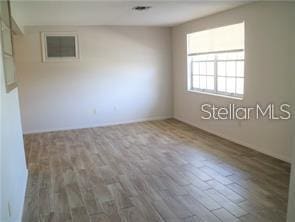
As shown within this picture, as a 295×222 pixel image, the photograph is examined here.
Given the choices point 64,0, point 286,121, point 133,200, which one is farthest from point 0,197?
point 286,121

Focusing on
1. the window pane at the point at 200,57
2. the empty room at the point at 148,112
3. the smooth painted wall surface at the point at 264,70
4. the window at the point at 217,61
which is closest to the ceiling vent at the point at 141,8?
the empty room at the point at 148,112

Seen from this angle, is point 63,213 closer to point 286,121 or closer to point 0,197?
point 0,197

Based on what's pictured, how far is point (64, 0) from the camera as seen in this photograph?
3.53 meters

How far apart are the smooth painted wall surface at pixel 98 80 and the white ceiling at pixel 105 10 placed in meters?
0.84

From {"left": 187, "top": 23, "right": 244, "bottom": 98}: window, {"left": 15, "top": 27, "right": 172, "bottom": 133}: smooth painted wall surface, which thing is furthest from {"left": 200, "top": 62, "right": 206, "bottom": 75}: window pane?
{"left": 15, "top": 27, "right": 172, "bottom": 133}: smooth painted wall surface

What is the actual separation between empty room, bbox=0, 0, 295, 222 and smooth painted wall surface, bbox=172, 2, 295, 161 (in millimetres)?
17

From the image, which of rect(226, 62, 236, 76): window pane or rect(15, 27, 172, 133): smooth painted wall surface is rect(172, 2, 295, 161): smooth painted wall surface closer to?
rect(226, 62, 236, 76): window pane

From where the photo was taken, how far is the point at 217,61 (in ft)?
17.2

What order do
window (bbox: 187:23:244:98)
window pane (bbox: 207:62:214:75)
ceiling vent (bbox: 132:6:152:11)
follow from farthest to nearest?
window pane (bbox: 207:62:214:75) → window (bbox: 187:23:244:98) → ceiling vent (bbox: 132:6:152:11)

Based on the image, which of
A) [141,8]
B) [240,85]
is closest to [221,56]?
[240,85]

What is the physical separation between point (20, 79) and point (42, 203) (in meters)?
3.61

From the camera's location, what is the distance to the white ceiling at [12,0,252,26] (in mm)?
3799

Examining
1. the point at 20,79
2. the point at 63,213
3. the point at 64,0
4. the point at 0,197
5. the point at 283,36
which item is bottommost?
the point at 63,213

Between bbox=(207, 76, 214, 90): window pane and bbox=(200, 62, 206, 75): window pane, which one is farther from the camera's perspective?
bbox=(200, 62, 206, 75): window pane
